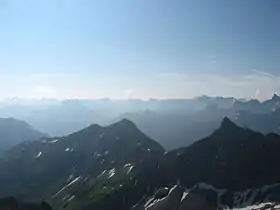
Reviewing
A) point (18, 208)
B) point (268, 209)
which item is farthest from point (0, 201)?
point (268, 209)

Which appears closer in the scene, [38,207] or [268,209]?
[38,207]

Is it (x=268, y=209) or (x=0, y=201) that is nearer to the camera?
(x=0, y=201)

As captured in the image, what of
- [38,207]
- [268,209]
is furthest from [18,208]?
[268,209]

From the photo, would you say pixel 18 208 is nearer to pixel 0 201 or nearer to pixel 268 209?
pixel 0 201

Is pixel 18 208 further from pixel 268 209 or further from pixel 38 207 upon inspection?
pixel 268 209

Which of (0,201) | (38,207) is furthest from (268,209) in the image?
(0,201)

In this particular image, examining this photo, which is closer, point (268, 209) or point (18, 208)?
point (18, 208)
